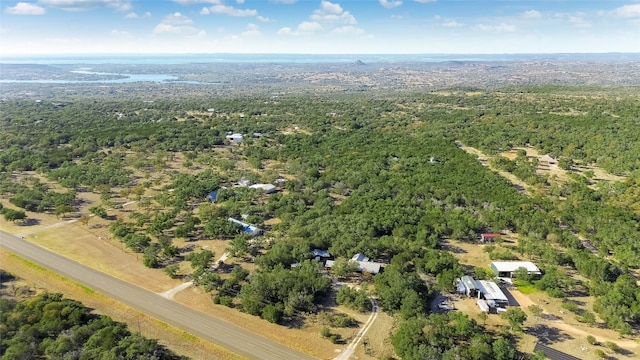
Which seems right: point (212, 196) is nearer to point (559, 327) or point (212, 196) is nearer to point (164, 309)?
point (164, 309)

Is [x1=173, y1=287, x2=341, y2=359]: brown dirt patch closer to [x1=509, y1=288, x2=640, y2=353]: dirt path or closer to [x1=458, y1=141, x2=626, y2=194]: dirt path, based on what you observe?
[x1=509, y1=288, x2=640, y2=353]: dirt path

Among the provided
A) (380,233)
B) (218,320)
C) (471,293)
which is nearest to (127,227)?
(218,320)


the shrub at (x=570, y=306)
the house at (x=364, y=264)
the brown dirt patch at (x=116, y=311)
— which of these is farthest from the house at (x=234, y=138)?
the shrub at (x=570, y=306)

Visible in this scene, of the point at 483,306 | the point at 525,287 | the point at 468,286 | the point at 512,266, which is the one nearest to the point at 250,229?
the point at 468,286

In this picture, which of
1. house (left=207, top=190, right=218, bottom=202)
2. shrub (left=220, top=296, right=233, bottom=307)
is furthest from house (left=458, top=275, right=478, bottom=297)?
house (left=207, top=190, right=218, bottom=202)

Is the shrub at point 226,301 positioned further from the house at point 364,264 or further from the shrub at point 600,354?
the shrub at point 600,354

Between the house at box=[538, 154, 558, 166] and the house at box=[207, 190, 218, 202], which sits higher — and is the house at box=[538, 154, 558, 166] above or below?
above
